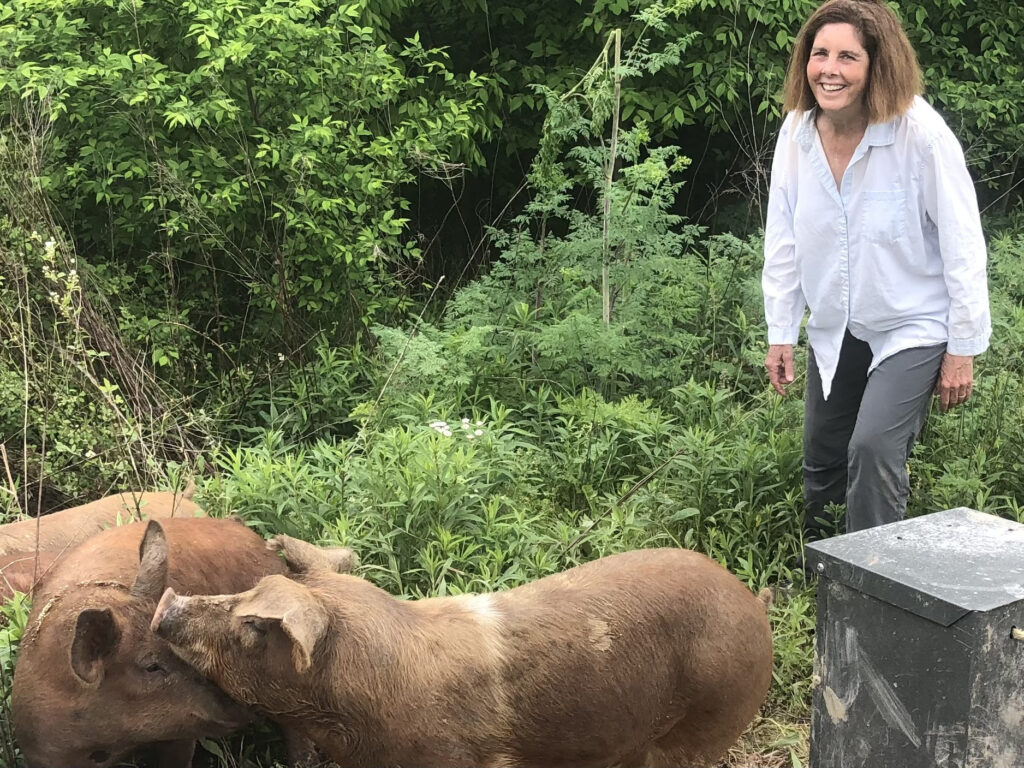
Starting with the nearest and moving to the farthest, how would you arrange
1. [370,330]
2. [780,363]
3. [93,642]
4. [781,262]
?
[93,642]
[781,262]
[780,363]
[370,330]

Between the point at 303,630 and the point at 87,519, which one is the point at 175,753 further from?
the point at 87,519

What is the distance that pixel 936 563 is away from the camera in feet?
9.36

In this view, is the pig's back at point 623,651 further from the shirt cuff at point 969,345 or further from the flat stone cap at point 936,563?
the shirt cuff at point 969,345

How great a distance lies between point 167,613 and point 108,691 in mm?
454

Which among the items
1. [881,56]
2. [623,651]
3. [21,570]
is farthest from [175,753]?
[881,56]

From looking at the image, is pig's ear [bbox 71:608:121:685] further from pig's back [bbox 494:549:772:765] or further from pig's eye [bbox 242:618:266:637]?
pig's back [bbox 494:549:772:765]

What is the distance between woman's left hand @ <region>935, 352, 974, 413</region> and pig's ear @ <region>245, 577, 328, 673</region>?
8.37 ft

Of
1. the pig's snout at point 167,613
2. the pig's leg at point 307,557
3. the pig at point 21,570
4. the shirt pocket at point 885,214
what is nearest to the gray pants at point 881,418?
the shirt pocket at point 885,214

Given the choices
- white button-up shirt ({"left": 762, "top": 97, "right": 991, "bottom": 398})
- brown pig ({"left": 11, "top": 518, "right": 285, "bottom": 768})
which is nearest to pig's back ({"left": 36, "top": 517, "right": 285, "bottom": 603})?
brown pig ({"left": 11, "top": 518, "right": 285, "bottom": 768})

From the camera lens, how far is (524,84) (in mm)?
8664

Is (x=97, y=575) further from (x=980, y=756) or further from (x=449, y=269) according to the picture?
(x=449, y=269)

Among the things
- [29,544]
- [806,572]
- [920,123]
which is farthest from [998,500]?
[29,544]

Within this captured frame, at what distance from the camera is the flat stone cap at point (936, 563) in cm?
262

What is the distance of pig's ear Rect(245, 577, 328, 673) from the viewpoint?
2787 millimetres
